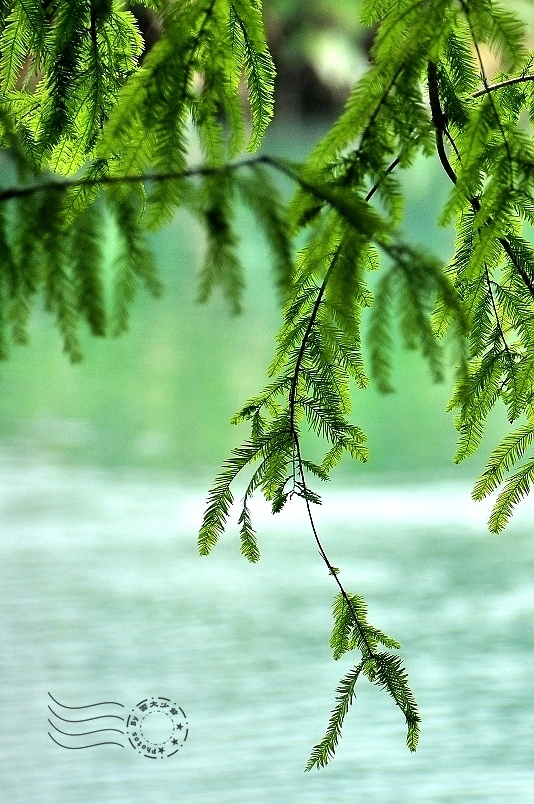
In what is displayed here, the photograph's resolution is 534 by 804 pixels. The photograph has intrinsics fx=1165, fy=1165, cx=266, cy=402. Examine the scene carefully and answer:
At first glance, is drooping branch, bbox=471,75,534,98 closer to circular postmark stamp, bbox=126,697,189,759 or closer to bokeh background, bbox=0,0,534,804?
bokeh background, bbox=0,0,534,804

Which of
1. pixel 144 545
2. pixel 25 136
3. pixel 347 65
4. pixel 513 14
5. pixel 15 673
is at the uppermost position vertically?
pixel 347 65

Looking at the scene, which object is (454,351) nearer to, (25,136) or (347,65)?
(25,136)

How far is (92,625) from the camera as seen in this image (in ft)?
12.8

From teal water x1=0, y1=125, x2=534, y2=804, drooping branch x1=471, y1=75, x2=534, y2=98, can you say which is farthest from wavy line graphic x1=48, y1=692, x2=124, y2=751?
drooping branch x1=471, y1=75, x2=534, y2=98

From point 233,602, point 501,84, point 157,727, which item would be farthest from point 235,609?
point 501,84

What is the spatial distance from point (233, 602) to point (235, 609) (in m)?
0.06

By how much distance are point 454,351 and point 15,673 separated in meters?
2.85

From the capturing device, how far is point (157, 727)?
133 inches

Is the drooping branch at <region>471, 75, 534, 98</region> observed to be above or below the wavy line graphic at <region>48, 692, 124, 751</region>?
below

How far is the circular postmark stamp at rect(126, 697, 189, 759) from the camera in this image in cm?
326

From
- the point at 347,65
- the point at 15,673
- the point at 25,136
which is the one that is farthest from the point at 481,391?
the point at 347,65

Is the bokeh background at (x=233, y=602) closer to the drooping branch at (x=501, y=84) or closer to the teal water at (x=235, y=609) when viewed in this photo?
the teal water at (x=235, y=609)

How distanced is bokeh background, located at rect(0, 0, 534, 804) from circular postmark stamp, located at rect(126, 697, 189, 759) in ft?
0.12

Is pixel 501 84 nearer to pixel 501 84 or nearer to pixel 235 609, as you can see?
pixel 501 84
